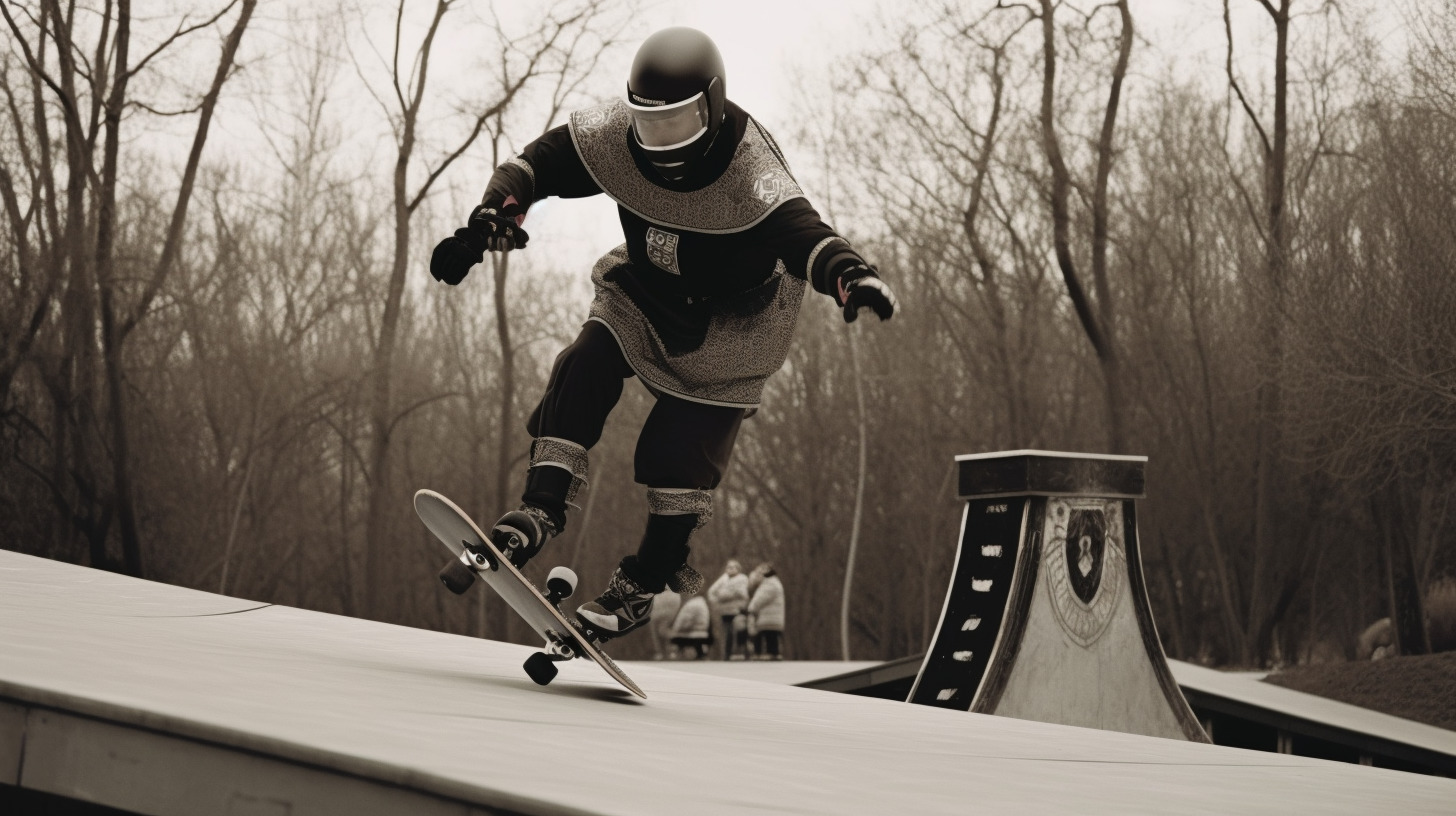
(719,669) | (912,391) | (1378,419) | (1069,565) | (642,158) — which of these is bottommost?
(719,669)

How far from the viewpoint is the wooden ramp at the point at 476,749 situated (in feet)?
5.79

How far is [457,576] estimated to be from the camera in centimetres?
325

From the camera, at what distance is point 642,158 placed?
4078mm

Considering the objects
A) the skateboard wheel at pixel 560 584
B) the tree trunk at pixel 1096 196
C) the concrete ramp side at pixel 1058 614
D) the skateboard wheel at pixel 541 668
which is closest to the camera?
the skateboard wheel at pixel 541 668

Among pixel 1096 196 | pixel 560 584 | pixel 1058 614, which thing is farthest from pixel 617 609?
pixel 1096 196

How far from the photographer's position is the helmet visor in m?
3.78

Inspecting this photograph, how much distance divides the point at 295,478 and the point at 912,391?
41.4ft

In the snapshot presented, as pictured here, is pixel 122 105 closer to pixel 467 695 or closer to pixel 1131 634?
pixel 1131 634

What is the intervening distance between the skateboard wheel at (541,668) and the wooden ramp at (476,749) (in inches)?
2.4

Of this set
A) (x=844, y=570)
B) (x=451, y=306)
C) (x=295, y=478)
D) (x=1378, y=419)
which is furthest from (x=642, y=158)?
(x=451, y=306)

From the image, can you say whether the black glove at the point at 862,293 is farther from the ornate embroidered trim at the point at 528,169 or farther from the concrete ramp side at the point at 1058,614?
the concrete ramp side at the point at 1058,614

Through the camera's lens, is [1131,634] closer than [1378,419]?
Yes

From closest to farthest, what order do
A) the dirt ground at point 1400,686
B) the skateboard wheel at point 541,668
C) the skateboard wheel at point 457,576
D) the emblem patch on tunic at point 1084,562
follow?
the skateboard wheel at point 457,576 < the skateboard wheel at point 541,668 < the emblem patch on tunic at point 1084,562 < the dirt ground at point 1400,686

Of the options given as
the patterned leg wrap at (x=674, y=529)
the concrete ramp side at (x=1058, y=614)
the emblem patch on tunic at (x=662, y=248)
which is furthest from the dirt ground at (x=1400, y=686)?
the emblem patch on tunic at (x=662, y=248)
